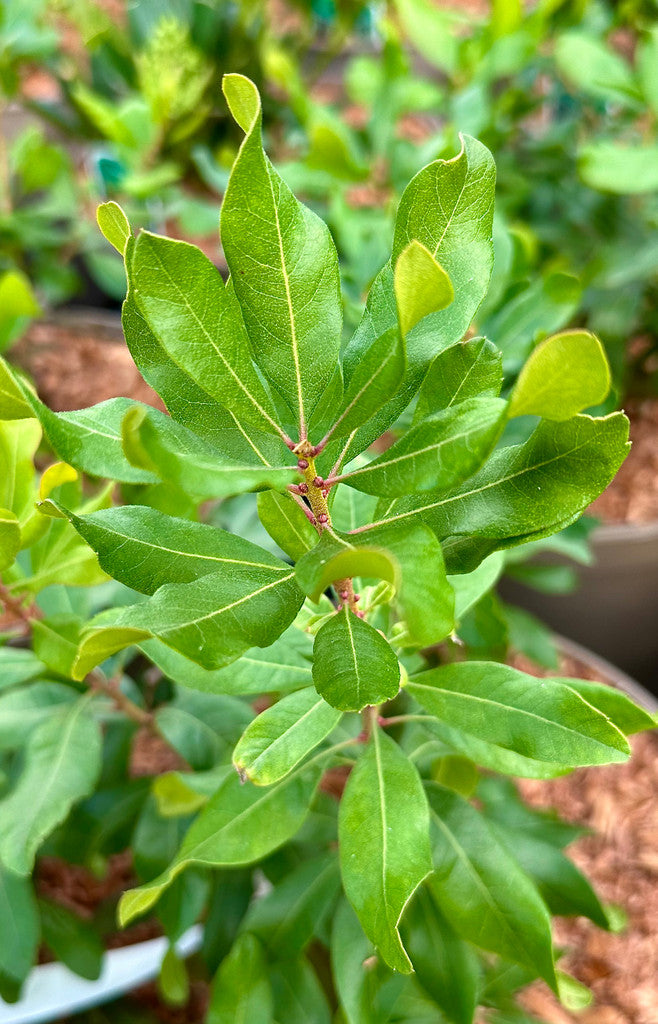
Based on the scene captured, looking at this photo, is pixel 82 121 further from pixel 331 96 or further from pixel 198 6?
pixel 331 96

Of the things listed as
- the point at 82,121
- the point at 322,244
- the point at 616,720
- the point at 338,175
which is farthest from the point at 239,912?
the point at 82,121

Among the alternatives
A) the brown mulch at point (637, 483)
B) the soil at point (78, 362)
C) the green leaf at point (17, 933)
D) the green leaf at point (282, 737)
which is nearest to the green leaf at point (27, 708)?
the green leaf at point (17, 933)

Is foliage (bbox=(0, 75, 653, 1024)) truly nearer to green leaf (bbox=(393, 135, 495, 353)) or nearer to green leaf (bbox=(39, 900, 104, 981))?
green leaf (bbox=(393, 135, 495, 353))

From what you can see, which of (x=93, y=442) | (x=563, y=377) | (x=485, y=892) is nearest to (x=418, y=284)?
(x=563, y=377)

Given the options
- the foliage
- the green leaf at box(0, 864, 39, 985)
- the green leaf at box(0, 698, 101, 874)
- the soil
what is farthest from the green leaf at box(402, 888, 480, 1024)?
the soil

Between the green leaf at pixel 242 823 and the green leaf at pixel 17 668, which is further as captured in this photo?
the green leaf at pixel 17 668

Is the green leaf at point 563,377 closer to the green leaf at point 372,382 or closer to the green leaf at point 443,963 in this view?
the green leaf at point 372,382
